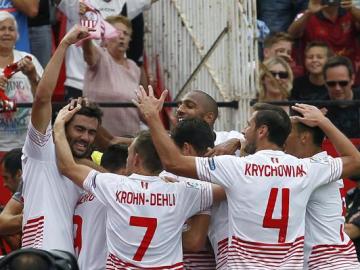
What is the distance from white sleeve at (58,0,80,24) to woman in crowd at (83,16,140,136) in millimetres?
376

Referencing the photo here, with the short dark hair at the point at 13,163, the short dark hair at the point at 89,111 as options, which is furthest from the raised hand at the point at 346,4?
the short dark hair at the point at 89,111

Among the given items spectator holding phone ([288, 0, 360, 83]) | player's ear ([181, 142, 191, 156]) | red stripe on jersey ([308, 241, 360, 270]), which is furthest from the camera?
spectator holding phone ([288, 0, 360, 83])

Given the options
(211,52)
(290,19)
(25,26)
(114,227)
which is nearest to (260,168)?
(114,227)

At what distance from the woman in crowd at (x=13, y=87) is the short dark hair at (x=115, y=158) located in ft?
7.82

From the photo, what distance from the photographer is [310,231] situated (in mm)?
10164

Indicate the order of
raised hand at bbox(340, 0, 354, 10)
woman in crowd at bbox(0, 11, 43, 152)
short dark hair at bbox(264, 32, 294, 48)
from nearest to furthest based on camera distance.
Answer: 1. woman in crowd at bbox(0, 11, 43, 152)
2. short dark hair at bbox(264, 32, 294, 48)
3. raised hand at bbox(340, 0, 354, 10)

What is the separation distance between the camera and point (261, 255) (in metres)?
9.73

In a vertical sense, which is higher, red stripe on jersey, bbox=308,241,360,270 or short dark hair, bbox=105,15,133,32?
short dark hair, bbox=105,15,133,32

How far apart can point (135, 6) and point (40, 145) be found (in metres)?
5.08

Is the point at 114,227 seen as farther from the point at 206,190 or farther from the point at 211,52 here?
the point at 211,52

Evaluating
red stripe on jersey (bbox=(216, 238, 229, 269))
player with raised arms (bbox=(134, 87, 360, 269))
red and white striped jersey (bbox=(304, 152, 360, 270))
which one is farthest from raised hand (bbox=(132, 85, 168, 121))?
red and white striped jersey (bbox=(304, 152, 360, 270))

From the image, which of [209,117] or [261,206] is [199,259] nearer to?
[261,206]

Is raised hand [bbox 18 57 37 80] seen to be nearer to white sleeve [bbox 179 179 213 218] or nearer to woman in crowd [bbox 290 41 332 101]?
woman in crowd [bbox 290 41 332 101]

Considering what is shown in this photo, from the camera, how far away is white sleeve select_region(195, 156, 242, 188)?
379 inches
